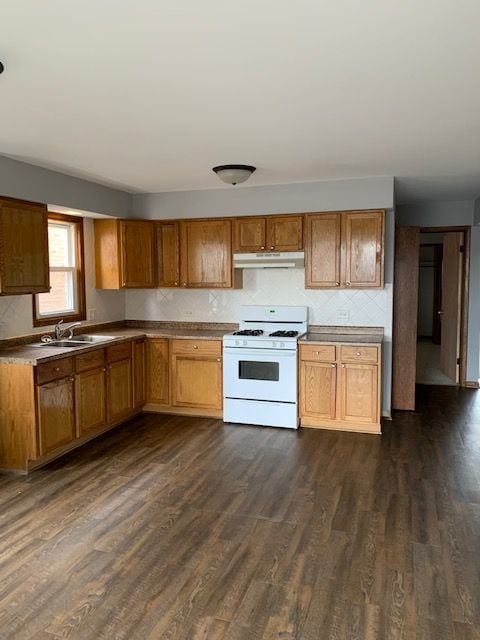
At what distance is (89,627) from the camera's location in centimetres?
212

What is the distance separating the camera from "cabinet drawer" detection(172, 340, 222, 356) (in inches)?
199

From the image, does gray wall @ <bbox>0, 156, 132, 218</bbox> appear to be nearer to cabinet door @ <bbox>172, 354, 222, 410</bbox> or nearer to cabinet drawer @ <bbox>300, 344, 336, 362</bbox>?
cabinet door @ <bbox>172, 354, 222, 410</bbox>

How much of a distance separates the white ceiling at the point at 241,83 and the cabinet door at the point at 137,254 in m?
1.25

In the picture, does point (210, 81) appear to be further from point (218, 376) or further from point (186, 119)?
point (218, 376)

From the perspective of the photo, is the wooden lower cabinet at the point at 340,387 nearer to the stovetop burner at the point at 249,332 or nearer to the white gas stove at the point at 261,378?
the white gas stove at the point at 261,378

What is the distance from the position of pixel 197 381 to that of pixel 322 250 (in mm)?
1847

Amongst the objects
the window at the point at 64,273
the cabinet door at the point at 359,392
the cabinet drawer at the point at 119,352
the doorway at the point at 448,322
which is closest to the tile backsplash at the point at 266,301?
the cabinet door at the point at 359,392

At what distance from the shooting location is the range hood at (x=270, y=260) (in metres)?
4.98

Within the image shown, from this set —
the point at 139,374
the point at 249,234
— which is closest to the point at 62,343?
the point at 139,374

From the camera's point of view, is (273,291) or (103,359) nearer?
(103,359)

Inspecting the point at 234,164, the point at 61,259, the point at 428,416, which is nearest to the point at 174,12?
the point at 234,164

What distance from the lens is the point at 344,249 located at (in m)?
4.87

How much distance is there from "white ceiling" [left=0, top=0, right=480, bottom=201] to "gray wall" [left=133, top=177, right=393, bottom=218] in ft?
1.95

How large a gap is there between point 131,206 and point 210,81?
3.35 m
